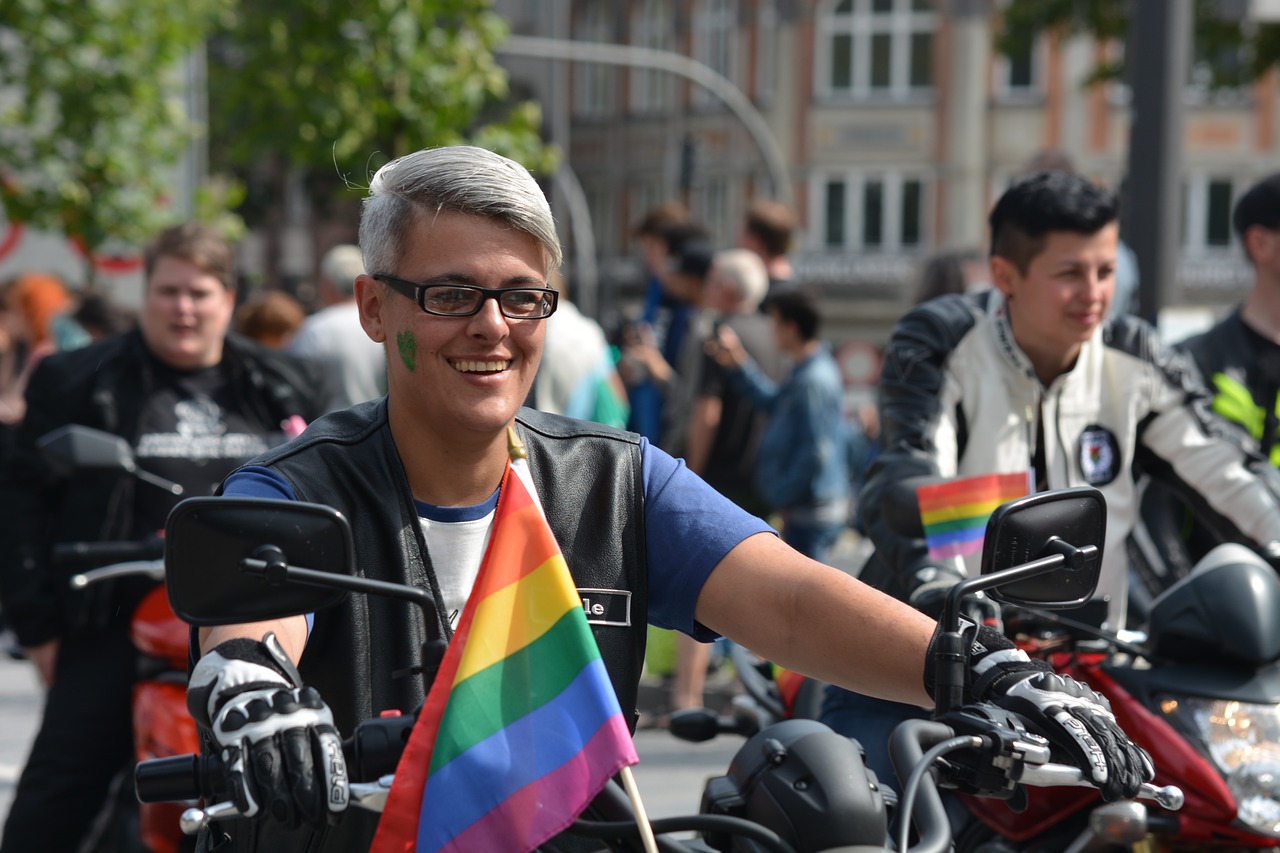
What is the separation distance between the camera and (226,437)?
5020mm

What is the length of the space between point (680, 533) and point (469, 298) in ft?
1.66

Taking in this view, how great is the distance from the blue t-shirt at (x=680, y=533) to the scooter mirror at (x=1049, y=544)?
1.54 ft

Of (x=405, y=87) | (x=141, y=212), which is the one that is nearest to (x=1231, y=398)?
(x=405, y=87)

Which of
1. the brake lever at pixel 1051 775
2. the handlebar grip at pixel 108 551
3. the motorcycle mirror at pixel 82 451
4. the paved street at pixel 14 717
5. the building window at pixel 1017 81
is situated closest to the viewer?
the brake lever at pixel 1051 775

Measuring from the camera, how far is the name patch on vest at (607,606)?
8.36 feet

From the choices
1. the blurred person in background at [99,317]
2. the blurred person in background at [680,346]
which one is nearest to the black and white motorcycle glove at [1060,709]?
the blurred person in background at [680,346]

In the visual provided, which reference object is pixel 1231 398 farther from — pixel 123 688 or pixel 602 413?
pixel 123 688

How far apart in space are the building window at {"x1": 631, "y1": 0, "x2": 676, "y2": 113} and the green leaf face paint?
45.6 meters

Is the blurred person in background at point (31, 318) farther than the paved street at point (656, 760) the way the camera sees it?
Yes

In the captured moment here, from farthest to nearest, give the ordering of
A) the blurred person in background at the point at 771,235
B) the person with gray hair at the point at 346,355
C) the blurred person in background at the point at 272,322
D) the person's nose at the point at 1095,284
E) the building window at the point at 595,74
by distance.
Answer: the building window at the point at 595,74 < the blurred person in background at the point at 272,322 < the blurred person in background at the point at 771,235 < the person with gray hair at the point at 346,355 < the person's nose at the point at 1095,284

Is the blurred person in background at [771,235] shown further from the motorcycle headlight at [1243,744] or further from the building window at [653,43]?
the building window at [653,43]

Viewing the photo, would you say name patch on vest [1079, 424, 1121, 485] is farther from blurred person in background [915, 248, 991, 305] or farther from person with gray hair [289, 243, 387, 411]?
person with gray hair [289, 243, 387, 411]

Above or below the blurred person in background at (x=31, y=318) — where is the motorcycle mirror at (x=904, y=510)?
above

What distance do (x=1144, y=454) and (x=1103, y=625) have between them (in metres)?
0.43
